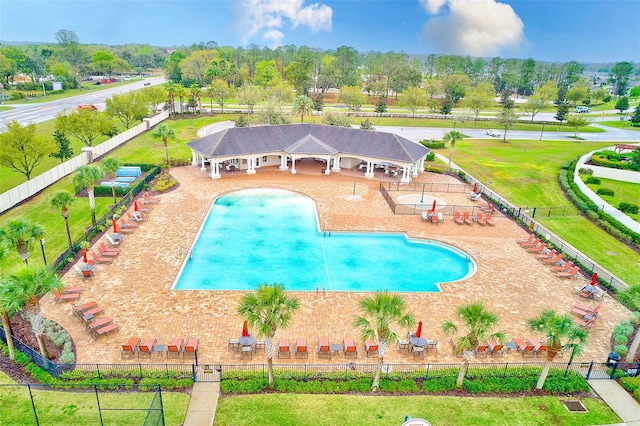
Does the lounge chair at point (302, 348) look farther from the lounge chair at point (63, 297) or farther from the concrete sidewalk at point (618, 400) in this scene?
the lounge chair at point (63, 297)

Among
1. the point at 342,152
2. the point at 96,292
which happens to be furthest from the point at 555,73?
the point at 96,292

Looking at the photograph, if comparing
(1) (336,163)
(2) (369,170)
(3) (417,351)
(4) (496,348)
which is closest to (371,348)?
(3) (417,351)

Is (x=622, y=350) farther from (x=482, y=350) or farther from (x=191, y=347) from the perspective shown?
(x=191, y=347)

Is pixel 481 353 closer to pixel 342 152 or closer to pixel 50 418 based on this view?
pixel 50 418

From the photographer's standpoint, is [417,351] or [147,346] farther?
[417,351]

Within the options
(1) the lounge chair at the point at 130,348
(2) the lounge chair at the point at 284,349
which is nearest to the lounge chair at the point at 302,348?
(2) the lounge chair at the point at 284,349
